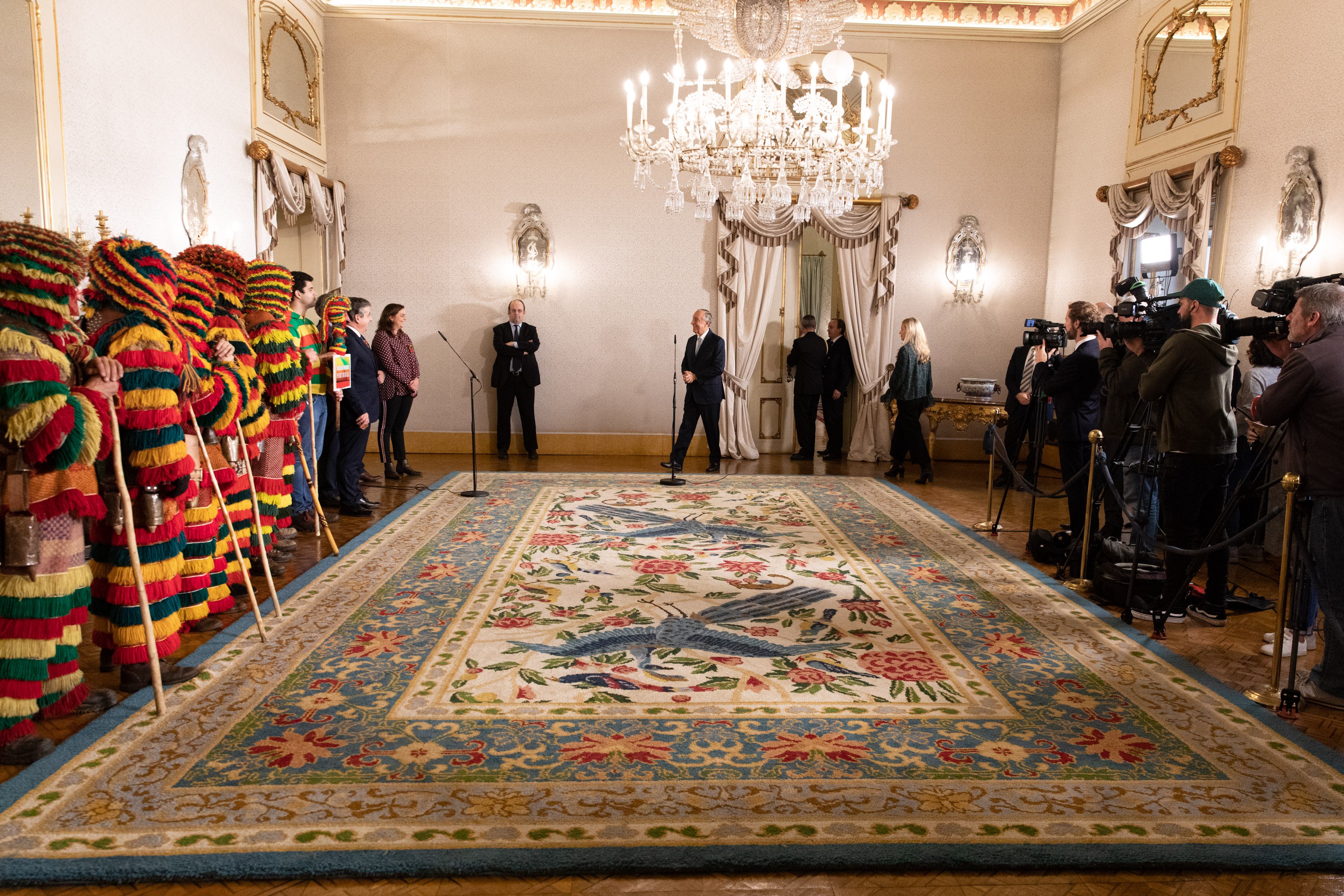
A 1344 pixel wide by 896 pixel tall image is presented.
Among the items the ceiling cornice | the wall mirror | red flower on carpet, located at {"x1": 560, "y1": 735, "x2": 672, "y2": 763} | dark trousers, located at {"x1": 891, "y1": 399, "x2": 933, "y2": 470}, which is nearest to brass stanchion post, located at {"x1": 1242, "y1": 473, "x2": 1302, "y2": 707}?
red flower on carpet, located at {"x1": 560, "y1": 735, "x2": 672, "y2": 763}

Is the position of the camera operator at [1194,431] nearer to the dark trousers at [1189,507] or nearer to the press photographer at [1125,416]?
the dark trousers at [1189,507]

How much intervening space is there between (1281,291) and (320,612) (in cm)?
465

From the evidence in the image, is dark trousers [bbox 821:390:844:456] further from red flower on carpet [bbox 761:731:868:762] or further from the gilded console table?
red flower on carpet [bbox 761:731:868:762]

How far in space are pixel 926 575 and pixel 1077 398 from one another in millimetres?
1698

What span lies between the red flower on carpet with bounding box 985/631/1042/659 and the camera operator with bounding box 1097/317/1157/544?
120 cm

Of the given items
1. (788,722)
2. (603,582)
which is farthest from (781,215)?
(788,722)

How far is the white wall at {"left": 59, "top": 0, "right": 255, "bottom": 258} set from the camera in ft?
17.2

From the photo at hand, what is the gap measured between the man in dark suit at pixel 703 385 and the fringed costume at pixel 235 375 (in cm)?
481

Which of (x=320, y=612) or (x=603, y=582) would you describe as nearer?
(x=320, y=612)

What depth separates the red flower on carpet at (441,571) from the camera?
4965 mm

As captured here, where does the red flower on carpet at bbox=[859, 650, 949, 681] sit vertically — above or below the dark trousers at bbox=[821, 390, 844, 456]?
below

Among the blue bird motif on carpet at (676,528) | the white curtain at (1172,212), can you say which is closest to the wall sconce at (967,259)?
the white curtain at (1172,212)

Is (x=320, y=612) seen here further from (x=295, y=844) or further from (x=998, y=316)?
(x=998, y=316)

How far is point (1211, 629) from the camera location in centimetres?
438
